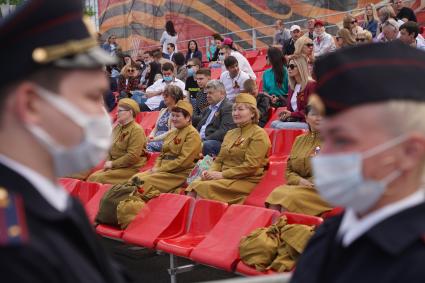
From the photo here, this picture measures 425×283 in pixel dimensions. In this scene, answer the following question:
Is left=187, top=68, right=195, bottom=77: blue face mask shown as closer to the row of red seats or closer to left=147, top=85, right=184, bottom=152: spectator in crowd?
left=147, top=85, right=184, bottom=152: spectator in crowd

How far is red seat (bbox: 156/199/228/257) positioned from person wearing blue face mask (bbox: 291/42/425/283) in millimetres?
3767

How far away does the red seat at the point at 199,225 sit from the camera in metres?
5.58

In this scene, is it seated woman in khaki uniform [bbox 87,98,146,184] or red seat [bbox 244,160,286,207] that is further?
seated woman in khaki uniform [bbox 87,98,146,184]

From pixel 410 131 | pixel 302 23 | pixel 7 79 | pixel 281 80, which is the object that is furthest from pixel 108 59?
pixel 302 23

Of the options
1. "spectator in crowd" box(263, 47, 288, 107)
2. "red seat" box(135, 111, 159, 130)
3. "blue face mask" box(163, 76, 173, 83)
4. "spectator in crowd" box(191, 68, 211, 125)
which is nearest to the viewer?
"spectator in crowd" box(263, 47, 288, 107)

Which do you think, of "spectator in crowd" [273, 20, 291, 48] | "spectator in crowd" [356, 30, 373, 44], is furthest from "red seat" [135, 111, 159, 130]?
"spectator in crowd" [273, 20, 291, 48]

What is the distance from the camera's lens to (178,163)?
7312 mm

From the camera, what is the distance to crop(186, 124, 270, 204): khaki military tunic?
6.49 metres

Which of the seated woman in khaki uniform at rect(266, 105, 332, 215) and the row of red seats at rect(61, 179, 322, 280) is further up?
the seated woman in khaki uniform at rect(266, 105, 332, 215)

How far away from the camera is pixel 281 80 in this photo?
889 cm

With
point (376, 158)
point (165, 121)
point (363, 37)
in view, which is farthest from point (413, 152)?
→ point (165, 121)

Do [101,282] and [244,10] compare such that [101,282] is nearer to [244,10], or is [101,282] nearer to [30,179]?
[30,179]

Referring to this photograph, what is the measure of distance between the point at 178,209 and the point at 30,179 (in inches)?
176

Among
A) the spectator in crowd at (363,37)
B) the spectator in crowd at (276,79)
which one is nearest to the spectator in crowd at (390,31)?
the spectator in crowd at (363,37)
